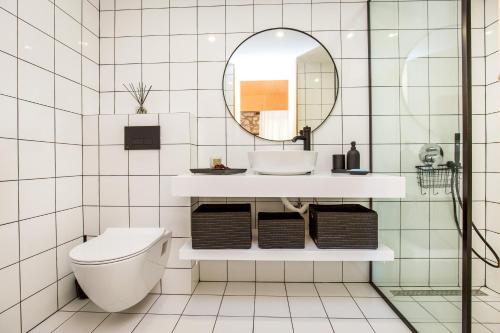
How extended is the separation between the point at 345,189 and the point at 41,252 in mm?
1679

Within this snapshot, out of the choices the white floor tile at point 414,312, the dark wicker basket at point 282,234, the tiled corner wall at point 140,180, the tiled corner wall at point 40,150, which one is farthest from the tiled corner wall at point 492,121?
the tiled corner wall at point 40,150

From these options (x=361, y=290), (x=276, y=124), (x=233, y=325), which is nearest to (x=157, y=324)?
(x=233, y=325)

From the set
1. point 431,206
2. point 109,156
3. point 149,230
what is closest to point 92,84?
point 109,156

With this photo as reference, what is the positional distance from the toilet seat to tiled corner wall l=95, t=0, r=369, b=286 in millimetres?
509

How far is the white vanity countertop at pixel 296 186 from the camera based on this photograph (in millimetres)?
1475

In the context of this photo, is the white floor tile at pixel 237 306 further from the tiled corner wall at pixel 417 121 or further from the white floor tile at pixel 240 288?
the tiled corner wall at pixel 417 121

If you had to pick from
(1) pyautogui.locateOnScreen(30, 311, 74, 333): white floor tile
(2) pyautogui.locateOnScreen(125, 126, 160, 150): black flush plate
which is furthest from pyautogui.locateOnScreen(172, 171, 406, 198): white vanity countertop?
(1) pyautogui.locateOnScreen(30, 311, 74, 333): white floor tile

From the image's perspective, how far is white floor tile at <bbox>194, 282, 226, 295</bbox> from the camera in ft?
6.15

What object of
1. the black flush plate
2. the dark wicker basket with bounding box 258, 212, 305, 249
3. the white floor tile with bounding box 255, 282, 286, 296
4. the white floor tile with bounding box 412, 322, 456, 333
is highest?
the black flush plate

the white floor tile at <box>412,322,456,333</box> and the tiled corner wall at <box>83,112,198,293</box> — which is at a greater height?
the tiled corner wall at <box>83,112,198,293</box>

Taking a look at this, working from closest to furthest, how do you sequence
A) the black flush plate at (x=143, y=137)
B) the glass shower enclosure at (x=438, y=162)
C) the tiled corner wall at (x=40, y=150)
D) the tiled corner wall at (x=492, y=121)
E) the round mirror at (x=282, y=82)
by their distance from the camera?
the glass shower enclosure at (x=438, y=162)
the tiled corner wall at (x=492, y=121)
the tiled corner wall at (x=40, y=150)
the black flush plate at (x=143, y=137)
the round mirror at (x=282, y=82)

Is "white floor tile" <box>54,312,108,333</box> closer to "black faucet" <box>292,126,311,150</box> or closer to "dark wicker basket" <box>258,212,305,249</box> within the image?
"dark wicker basket" <box>258,212,305,249</box>

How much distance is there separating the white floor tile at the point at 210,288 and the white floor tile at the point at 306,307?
47cm

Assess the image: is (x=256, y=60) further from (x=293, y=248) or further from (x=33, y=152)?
(x=33, y=152)
